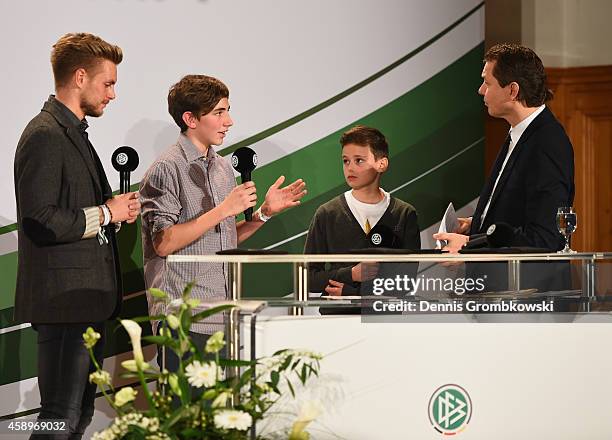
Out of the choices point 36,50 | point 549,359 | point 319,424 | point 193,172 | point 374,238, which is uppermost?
point 36,50

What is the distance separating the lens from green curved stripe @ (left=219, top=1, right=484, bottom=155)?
12.7ft

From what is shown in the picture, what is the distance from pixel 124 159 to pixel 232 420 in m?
1.82

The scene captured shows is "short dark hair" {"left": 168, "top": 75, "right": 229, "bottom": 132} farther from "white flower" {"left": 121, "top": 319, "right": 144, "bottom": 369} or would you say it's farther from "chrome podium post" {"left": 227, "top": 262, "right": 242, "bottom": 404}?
"white flower" {"left": 121, "top": 319, "right": 144, "bottom": 369}

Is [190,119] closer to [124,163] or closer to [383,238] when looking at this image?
[124,163]

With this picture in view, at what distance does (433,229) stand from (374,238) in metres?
1.00

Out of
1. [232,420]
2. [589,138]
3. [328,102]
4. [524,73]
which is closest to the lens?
[232,420]

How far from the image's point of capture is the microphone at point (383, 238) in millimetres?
3381

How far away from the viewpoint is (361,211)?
11.9 feet

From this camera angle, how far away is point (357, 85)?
412 cm

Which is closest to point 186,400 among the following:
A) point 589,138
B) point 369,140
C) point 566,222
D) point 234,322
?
point 234,322

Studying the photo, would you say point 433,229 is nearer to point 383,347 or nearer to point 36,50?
point 36,50

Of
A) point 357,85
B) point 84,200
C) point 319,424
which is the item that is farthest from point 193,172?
point 319,424

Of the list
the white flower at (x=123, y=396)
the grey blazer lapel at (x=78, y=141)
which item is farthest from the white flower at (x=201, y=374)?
the grey blazer lapel at (x=78, y=141)

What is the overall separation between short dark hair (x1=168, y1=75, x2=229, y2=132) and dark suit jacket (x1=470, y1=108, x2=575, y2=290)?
3.34 ft
